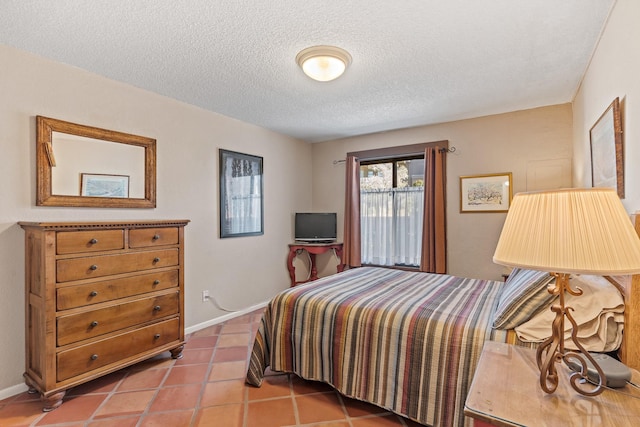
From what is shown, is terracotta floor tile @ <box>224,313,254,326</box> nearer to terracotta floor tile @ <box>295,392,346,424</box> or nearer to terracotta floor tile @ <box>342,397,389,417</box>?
terracotta floor tile @ <box>295,392,346,424</box>

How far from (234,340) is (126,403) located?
1.12m

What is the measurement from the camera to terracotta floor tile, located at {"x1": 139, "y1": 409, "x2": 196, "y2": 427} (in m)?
1.88

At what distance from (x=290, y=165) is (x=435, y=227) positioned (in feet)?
7.15

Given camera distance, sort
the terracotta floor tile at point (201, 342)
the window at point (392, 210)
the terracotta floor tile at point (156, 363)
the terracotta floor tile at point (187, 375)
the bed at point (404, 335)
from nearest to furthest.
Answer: the bed at point (404, 335) < the terracotta floor tile at point (187, 375) < the terracotta floor tile at point (156, 363) < the terracotta floor tile at point (201, 342) < the window at point (392, 210)

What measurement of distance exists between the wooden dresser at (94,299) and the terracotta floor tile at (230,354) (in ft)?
1.19

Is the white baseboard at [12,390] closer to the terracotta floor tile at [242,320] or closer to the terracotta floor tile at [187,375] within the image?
the terracotta floor tile at [187,375]

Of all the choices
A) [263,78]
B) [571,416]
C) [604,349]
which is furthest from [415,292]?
[263,78]

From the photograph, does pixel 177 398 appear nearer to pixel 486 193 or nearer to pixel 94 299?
pixel 94 299

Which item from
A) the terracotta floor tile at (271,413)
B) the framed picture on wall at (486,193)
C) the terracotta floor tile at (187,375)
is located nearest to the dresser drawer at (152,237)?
the terracotta floor tile at (187,375)

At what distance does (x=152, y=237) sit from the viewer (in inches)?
100

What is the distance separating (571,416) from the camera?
925mm

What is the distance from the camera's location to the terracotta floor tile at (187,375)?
7.77ft

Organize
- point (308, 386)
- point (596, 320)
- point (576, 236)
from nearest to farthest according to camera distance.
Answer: point (576, 236)
point (596, 320)
point (308, 386)

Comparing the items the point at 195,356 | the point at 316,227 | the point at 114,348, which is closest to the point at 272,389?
the point at 195,356
